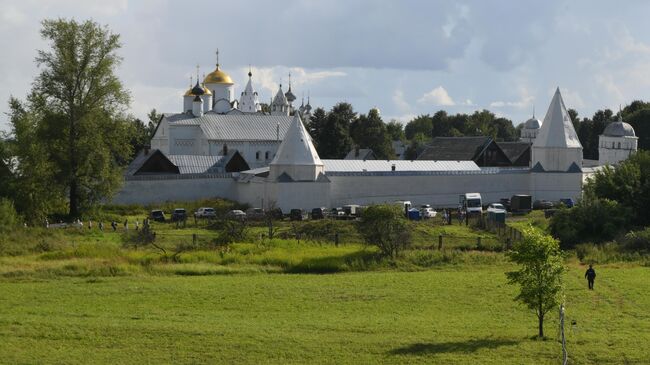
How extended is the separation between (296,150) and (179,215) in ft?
21.7

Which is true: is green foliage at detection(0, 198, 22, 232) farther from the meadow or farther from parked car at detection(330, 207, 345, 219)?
parked car at detection(330, 207, 345, 219)

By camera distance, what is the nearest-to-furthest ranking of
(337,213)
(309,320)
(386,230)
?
(309,320), (386,230), (337,213)

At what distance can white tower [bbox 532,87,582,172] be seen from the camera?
169ft

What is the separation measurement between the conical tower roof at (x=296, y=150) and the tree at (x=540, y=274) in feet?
83.8

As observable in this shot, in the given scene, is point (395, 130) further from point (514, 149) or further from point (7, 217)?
point (7, 217)

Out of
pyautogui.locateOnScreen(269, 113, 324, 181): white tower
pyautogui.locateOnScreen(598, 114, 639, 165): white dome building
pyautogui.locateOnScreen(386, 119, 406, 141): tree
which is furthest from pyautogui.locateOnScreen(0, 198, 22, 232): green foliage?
pyautogui.locateOnScreen(386, 119, 406, 141): tree

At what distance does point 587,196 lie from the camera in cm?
3938

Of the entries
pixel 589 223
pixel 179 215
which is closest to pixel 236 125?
pixel 179 215

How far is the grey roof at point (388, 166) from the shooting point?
49156 millimetres

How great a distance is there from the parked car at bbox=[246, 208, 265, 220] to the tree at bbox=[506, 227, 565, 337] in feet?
71.8

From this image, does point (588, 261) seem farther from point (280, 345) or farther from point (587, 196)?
point (280, 345)

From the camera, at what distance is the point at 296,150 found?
148ft

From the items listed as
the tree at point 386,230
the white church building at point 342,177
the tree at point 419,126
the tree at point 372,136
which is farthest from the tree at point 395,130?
the tree at point 386,230

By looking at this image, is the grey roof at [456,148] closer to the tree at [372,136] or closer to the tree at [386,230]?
the tree at [372,136]
